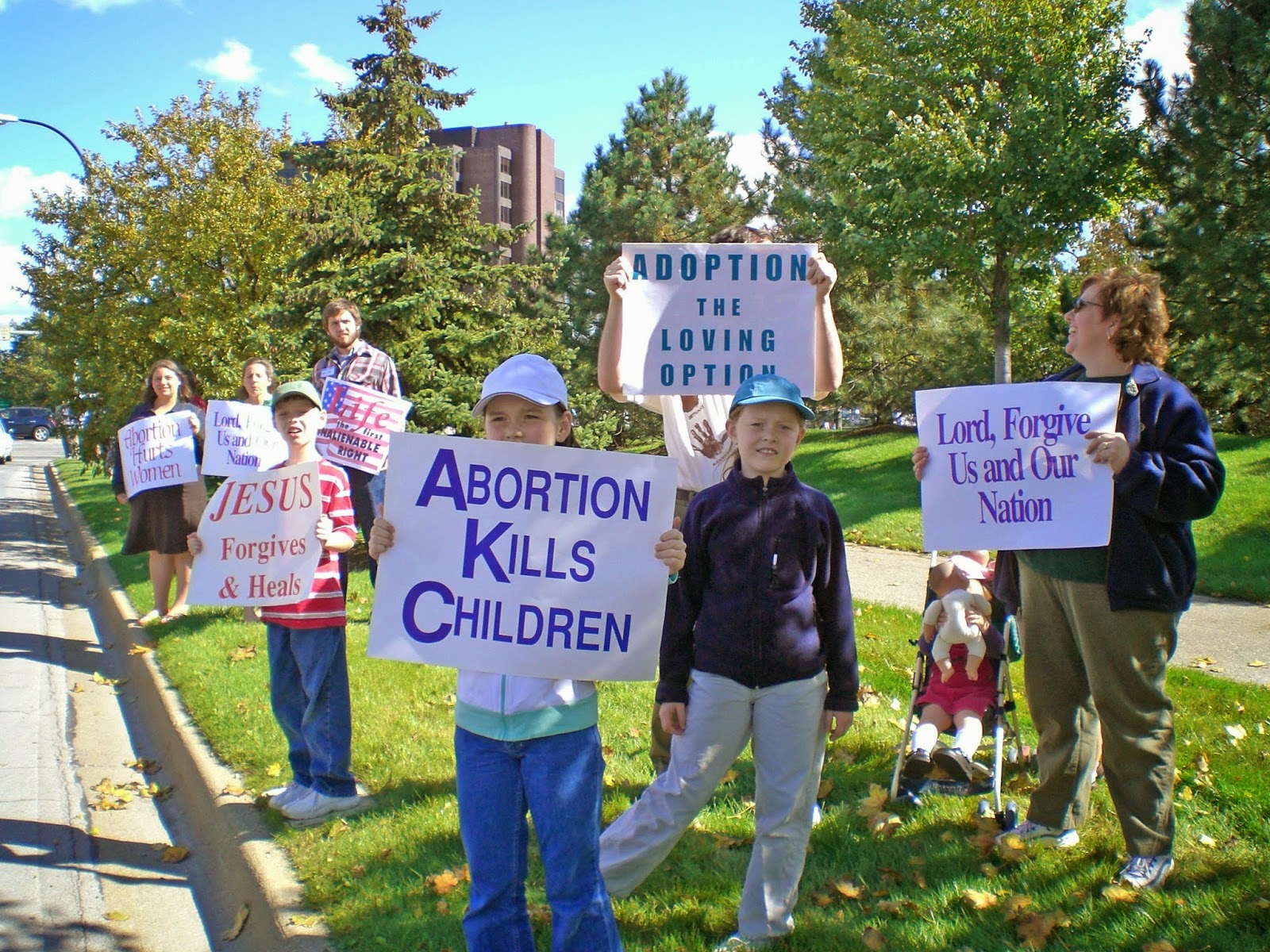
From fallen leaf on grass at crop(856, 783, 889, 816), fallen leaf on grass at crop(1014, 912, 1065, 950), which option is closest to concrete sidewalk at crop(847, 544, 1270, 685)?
fallen leaf on grass at crop(856, 783, 889, 816)

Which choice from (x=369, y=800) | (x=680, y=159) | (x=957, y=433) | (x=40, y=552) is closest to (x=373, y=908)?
(x=369, y=800)

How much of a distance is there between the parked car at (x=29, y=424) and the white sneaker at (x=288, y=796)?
59.5 m

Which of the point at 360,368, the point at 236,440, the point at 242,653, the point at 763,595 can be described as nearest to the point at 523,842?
the point at 763,595

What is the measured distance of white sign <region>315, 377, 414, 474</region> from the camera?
646cm

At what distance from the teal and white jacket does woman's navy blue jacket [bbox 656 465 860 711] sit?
426 mm

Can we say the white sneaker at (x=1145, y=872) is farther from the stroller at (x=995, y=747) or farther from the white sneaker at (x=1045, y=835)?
the stroller at (x=995, y=747)

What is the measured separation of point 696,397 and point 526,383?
135 centimetres

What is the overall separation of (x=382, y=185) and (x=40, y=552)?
7.00 m

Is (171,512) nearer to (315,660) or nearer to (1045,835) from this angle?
(315,660)

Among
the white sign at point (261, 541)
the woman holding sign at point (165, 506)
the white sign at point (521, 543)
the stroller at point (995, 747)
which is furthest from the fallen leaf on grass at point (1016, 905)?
the woman holding sign at point (165, 506)

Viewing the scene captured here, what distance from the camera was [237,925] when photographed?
12.4 feet

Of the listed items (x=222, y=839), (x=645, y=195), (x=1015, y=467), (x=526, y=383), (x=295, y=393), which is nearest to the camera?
(x=526, y=383)

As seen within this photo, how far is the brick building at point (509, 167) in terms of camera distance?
8038cm

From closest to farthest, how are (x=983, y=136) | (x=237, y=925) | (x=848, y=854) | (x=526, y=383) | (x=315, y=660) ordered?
(x=526, y=383), (x=237, y=925), (x=848, y=854), (x=315, y=660), (x=983, y=136)
